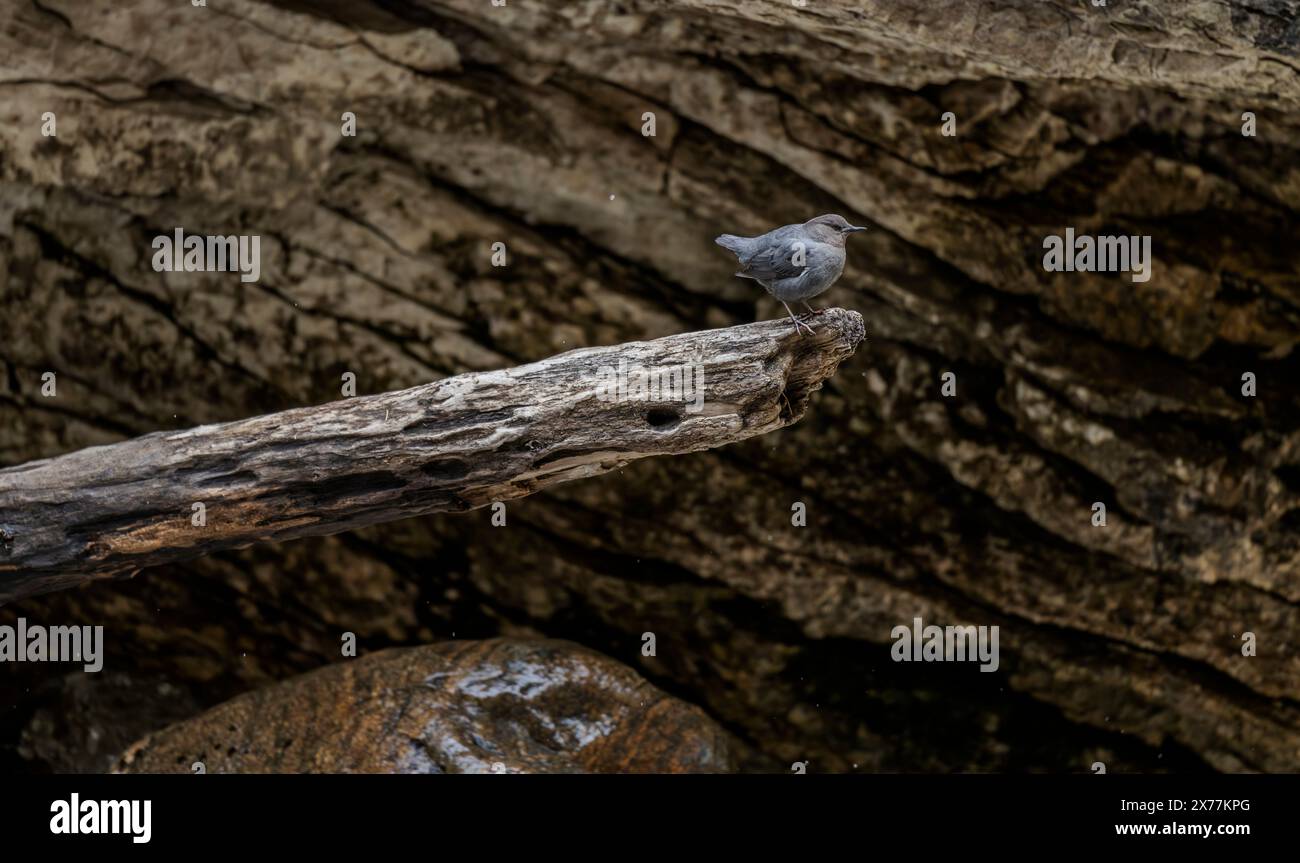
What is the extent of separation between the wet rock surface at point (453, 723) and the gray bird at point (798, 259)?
2.83 m

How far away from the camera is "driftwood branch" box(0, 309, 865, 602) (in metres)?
5.19

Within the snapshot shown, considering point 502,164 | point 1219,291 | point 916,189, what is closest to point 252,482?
point 502,164

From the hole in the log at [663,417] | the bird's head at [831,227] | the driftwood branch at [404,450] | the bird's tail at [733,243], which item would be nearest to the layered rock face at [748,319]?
the bird's tail at [733,243]

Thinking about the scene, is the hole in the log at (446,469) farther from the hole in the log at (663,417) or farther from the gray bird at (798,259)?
the gray bird at (798,259)

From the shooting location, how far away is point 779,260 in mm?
5547

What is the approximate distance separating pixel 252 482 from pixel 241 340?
3165 mm

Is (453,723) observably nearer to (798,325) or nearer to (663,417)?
(663,417)

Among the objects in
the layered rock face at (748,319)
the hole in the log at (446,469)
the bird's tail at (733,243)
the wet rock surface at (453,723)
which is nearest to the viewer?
the hole in the log at (446,469)

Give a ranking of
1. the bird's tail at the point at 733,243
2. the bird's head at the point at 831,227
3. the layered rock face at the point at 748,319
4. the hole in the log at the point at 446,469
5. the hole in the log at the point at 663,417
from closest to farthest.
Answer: the hole in the log at the point at 663,417 → the hole in the log at the point at 446,469 → the bird's head at the point at 831,227 → the bird's tail at the point at 733,243 → the layered rock face at the point at 748,319

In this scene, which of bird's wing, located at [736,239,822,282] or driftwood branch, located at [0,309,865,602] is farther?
bird's wing, located at [736,239,822,282]

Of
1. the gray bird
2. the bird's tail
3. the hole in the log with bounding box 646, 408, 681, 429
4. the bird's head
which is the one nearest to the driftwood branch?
the hole in the log with bounding box 646, 408, 681, 429

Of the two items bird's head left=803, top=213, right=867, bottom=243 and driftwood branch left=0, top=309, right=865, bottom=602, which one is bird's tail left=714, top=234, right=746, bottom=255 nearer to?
bird's head left=803, top=213, right=867, bottom=243

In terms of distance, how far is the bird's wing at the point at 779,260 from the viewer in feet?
17.9

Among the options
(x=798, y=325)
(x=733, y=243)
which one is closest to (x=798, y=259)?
(x=798, y=325)
